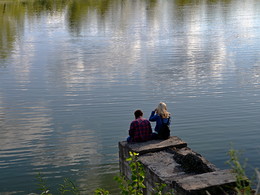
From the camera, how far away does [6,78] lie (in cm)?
2592

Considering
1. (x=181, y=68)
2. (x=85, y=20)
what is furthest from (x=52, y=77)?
(x=85, y=20)

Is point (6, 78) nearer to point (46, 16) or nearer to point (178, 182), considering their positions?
point (178, 182)

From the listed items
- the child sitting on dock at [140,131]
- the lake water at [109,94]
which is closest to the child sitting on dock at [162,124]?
the child sitting on dock at [140,131]

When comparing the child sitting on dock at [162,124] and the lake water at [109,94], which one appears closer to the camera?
the child sitting on dock at [162,124]

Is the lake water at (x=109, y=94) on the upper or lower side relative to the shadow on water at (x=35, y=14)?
lower

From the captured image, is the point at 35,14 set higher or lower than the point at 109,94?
higher

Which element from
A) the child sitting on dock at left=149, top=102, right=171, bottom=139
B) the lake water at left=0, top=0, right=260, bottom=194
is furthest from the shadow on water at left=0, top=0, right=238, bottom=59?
the child sitting on dock at left=149, top=102, right=171, bottom=139

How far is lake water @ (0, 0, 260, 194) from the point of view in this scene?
14.0 meters

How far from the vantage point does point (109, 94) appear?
842 inches

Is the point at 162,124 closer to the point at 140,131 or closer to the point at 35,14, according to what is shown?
the point at 140,131

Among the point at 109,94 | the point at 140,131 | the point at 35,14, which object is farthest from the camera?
the point at 35,14

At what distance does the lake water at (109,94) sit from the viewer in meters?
14.0

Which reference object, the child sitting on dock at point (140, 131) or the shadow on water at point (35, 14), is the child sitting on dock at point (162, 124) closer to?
the child sitting on dock at point (140, 131)

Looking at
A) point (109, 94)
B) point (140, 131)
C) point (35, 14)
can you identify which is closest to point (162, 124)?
point (140, 131)
